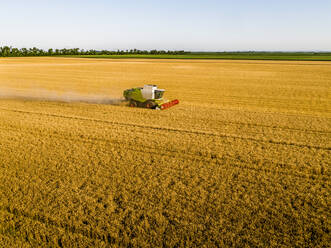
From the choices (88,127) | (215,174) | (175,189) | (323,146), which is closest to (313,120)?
(323,146)

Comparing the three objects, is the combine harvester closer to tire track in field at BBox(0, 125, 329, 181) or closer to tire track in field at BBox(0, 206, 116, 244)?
tire track in field at BBox(0, 125, 329, 181)

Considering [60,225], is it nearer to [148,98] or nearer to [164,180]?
[164,180]

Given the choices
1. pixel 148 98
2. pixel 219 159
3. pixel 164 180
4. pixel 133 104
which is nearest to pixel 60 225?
pixel 164 180

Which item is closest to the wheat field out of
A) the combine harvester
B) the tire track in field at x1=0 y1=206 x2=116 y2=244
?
the tire track in field at x1=0 y1=206 x2=116 y2=244

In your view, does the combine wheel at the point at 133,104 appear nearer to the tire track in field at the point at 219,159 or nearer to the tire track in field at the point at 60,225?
the tire track in field at the point at 219,159

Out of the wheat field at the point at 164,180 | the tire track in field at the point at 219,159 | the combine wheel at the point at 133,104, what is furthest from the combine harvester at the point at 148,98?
the tire track in field at the point at 219,159
